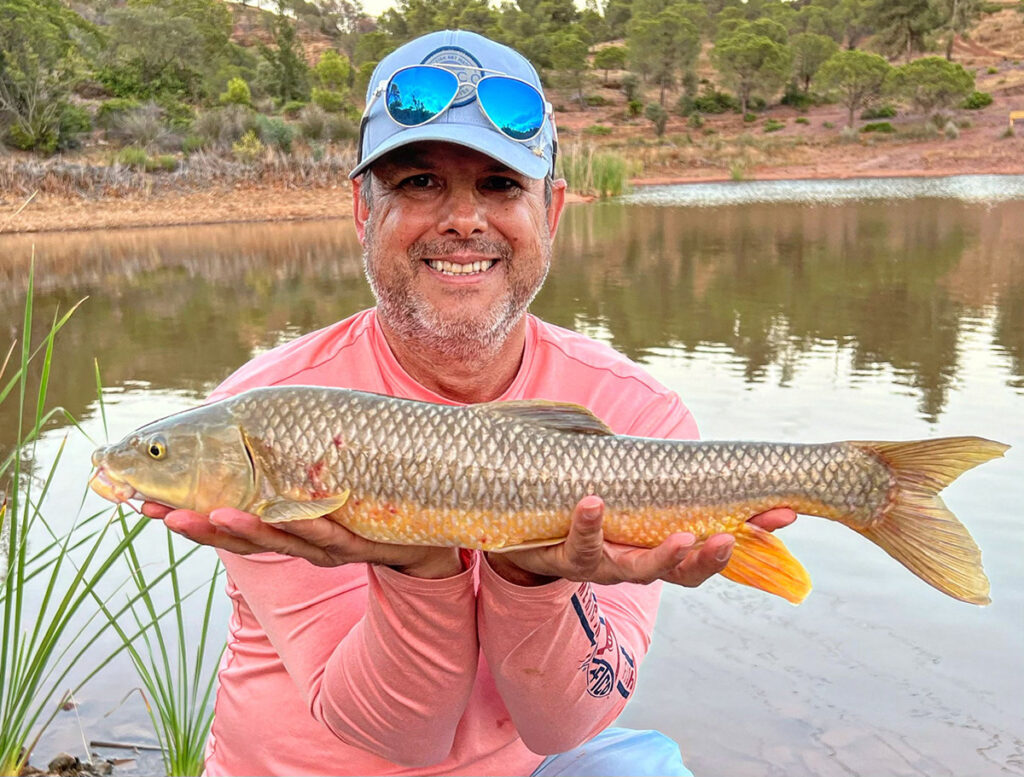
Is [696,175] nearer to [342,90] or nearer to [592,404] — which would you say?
[342,90]

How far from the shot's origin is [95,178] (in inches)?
1121

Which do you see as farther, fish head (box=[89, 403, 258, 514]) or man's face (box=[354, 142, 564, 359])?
man's face (box=[354, 142, 564, 359])

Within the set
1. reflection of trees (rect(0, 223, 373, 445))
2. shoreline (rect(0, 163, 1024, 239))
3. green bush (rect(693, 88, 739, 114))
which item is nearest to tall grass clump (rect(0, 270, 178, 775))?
reflection of trees (rect(0, 223, 373, 445))

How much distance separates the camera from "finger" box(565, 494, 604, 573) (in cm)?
186

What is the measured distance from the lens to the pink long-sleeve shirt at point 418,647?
2.09m

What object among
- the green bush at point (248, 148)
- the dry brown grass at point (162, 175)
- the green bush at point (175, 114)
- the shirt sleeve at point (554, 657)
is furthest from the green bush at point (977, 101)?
the shirt sleeve at point (554, 657)

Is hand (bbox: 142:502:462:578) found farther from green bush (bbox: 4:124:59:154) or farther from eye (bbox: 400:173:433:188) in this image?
green bush (bbox: 4:124:59:154)

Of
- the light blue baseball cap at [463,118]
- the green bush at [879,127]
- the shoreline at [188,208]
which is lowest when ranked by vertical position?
the shoreline at [188,208]

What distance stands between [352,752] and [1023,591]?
3953 mm

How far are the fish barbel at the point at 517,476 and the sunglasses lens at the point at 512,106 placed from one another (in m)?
0.88

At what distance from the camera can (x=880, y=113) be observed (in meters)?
60.6

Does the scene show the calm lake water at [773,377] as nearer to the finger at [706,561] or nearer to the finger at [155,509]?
the finger at [155,509]

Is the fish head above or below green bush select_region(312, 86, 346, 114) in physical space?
below

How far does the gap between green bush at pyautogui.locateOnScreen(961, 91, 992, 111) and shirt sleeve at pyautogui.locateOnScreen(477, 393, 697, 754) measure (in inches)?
2534
